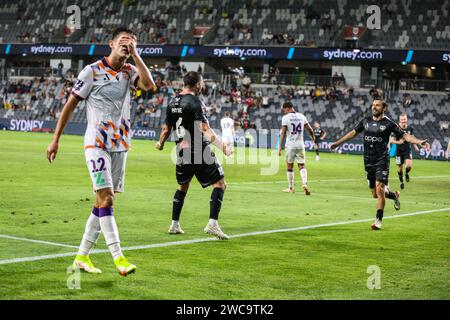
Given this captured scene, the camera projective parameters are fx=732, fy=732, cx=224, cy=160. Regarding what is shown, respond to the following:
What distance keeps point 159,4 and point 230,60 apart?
1052 centimetres

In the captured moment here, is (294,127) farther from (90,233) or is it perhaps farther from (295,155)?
(90,233)

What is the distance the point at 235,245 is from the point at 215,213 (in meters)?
0.88

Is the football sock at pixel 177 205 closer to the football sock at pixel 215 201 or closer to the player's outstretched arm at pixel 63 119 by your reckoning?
the football sock at pixel 215 201

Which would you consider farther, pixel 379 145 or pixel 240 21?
pixel 240 21

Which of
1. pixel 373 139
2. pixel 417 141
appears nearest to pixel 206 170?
pixel 373 139

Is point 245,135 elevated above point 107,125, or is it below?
below

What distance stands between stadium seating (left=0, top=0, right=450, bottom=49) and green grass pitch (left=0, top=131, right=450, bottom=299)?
132 feet

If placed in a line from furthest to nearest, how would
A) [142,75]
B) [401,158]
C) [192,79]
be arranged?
1. [401,158]
2. [192,79]
3. [142,75]

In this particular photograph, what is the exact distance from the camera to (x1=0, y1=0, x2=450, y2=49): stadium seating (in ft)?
196

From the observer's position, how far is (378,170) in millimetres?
13953

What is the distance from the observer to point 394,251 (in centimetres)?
1091

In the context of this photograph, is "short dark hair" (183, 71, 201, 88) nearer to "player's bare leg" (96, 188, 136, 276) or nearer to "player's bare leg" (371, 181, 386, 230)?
"player's bare leg" (96, 188, 136, 276)

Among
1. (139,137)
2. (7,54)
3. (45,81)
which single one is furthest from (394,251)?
(7,54)
